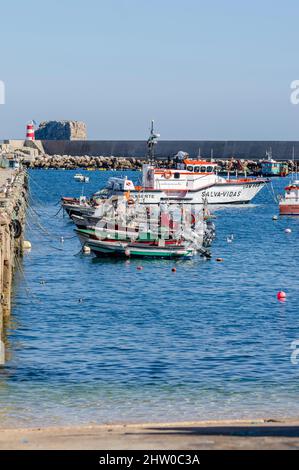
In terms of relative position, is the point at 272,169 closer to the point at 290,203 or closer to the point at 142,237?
the point at 290,203

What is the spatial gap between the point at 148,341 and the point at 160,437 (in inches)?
562

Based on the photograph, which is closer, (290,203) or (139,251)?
(139,251)

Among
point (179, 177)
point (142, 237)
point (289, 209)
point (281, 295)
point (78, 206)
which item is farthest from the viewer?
point (179, 177)

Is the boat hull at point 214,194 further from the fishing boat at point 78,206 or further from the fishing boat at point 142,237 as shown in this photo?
the fishing boat at point 142,237

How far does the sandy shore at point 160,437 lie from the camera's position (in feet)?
47.5

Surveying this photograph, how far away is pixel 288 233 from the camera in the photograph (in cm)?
7062

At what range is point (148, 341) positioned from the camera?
29547 millimetres

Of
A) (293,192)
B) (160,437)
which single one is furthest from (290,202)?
(160,437)

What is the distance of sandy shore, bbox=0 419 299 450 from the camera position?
1448 cm

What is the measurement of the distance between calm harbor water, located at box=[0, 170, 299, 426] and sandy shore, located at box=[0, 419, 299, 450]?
14.2ft

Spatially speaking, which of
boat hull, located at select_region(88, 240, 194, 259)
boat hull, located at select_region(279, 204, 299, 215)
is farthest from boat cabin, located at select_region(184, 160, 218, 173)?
boat hull, located at select_region(88, 240, 194, 259)

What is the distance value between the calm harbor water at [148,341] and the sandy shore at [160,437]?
4.34 m

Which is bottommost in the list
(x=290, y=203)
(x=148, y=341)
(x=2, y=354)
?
(x=148, y=341)
